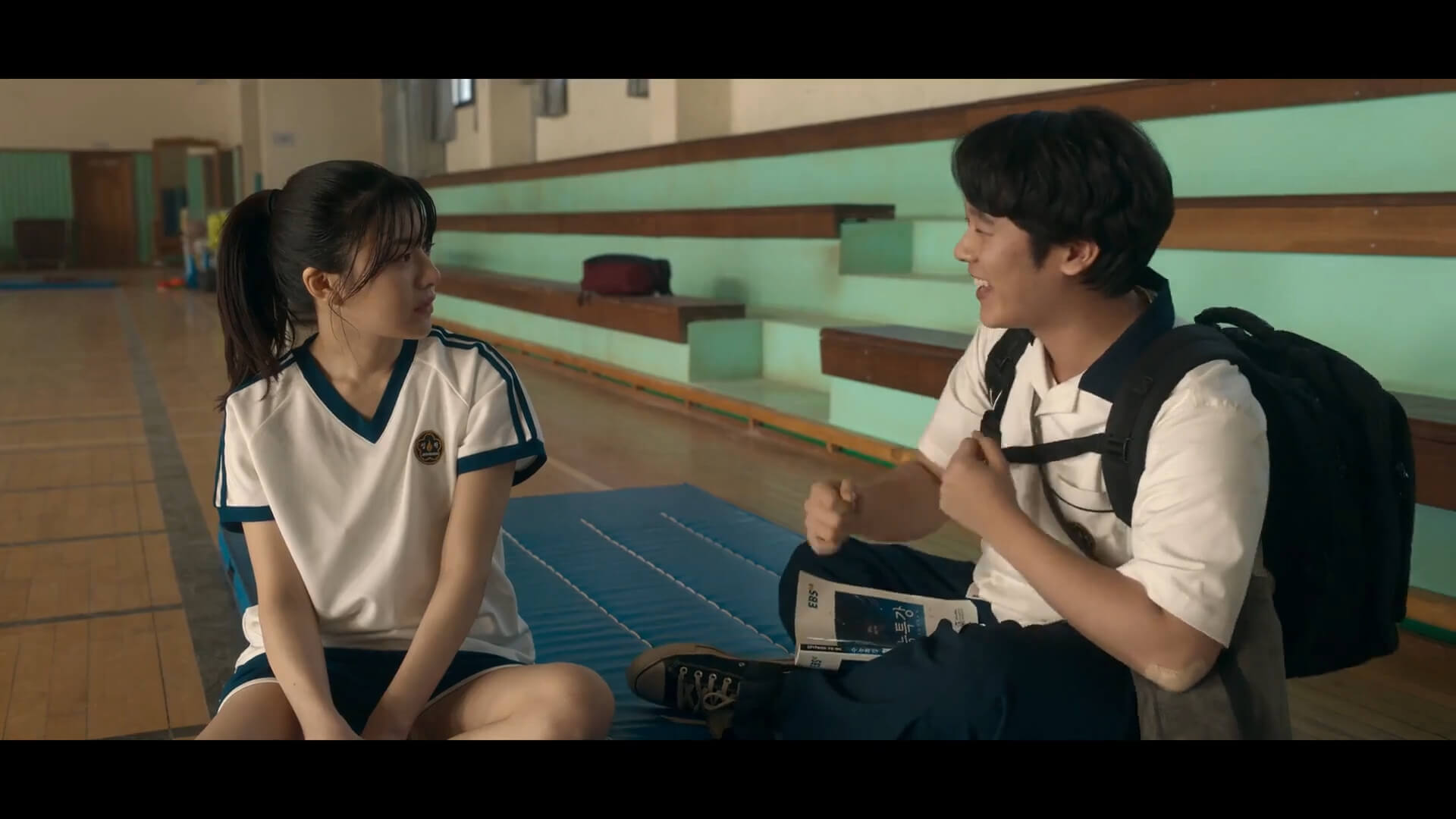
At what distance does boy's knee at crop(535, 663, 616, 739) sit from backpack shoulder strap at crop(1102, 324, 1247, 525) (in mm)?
606

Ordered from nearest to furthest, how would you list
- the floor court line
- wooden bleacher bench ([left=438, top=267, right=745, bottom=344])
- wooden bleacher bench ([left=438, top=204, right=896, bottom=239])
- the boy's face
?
the boy's face
the floor court line
wooden bleacher bench ([left=438, top=204, right=896, bottom=239])
wooden bleacher bench ([left=438, top=267, right=745, bottom=344])

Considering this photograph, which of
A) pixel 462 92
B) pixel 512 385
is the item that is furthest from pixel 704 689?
pixel 462 92

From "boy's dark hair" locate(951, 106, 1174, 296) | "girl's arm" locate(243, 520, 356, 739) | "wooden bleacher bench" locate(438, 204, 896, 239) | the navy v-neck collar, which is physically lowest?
"girl's arm" locate(243, 520, 356, 739)

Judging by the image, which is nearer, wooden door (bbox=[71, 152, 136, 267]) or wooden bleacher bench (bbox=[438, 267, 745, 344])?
wooden bleacher bench (bbox=[438, 267, 745, 344])

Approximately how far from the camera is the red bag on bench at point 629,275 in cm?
570

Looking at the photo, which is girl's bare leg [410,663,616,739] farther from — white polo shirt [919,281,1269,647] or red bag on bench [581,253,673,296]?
red bag on bench [581,253,673,296]

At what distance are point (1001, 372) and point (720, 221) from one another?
421cm

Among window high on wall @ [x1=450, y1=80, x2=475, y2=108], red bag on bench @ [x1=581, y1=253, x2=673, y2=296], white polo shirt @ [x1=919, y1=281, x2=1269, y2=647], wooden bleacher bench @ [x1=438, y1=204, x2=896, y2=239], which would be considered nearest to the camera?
white polo shirt @ [x1=919, y1=281, x2=1269, y2=647]

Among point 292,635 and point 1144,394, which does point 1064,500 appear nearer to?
point 1144,394

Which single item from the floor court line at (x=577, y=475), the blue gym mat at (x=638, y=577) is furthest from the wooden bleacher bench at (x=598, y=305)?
the blue gym mat at (x=638, y=577)

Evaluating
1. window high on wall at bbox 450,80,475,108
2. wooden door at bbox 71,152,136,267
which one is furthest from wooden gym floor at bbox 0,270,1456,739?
wooden door at bbox 71,152,136,267

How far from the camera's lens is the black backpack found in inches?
47.3

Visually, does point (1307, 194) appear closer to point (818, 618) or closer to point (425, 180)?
point (818, 618)

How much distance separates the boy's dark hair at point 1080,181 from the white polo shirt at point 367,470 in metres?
0.62
